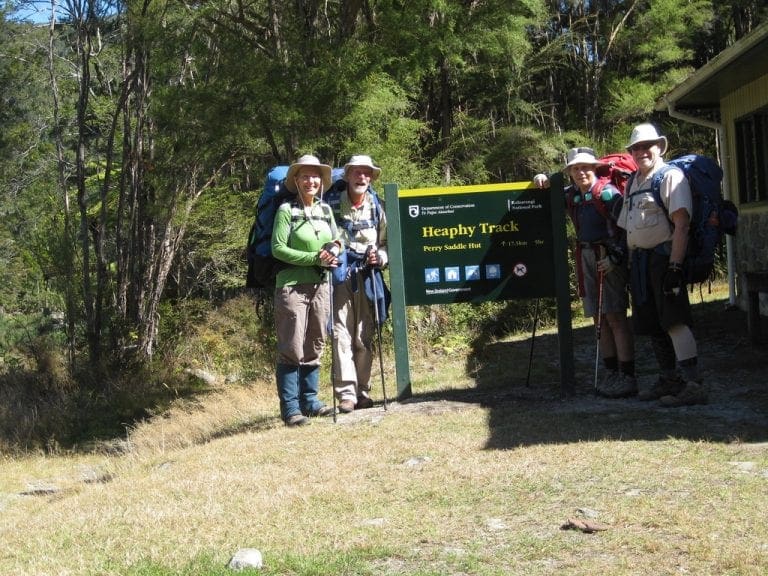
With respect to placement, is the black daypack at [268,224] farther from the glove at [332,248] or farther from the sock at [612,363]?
the sock at [612,363]

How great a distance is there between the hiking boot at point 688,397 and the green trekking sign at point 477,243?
149 cm

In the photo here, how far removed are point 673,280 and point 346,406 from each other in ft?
9.10

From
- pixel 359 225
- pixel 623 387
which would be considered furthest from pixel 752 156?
pixel 359 225

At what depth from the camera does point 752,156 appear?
1204 centimetres

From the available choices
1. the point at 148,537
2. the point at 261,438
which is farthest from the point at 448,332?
the point at 148,537

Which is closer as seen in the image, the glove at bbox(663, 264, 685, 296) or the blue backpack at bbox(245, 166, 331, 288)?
the glove at bbox(663, 264, 685, 296)

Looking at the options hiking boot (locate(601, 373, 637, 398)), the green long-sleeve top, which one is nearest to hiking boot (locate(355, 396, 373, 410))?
the green long-sleeve top

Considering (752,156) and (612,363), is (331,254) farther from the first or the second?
(752,156)

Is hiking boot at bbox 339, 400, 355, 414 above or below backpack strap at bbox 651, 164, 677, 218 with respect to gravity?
below

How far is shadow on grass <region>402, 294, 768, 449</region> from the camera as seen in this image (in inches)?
253

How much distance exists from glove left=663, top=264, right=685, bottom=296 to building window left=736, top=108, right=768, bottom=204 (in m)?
5.41

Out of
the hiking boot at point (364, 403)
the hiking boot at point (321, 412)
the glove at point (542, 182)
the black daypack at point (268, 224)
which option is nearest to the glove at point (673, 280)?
the glove at point (542, 182)

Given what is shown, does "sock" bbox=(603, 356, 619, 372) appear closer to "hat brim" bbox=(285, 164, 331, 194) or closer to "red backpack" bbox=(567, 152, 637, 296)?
"red backpack" bbox=(567, 152, 637, 296)

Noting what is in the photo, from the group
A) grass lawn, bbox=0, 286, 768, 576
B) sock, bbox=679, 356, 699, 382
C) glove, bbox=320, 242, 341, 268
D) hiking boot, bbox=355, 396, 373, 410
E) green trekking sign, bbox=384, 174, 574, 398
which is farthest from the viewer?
green trekking sign, bbox=384, 174, 574, 398
